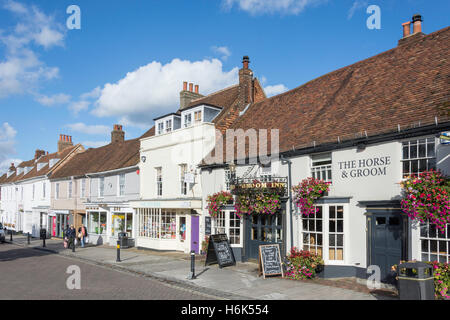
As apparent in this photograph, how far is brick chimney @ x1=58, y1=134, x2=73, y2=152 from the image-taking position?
138ft

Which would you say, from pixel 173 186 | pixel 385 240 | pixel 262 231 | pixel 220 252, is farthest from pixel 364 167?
pixel 173 186

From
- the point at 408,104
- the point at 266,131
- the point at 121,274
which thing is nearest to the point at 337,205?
the point at 408,104

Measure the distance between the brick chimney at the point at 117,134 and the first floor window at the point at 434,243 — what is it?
28.4m

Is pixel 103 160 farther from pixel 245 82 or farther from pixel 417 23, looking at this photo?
pixel 417 23

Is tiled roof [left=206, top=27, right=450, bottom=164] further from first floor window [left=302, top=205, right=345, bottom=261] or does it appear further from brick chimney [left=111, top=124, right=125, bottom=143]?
brick chimney [left=111, top=124, right=125, bottom=143]

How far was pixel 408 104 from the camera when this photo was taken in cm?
1200

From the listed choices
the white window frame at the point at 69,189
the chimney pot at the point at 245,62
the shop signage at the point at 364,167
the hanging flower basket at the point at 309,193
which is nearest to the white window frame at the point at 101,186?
the white window frame at the point at 69,189

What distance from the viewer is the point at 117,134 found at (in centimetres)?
3450

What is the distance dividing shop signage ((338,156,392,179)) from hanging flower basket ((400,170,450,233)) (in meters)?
1.25

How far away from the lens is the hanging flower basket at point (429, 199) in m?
9.55

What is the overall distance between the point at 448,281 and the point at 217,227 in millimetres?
10259

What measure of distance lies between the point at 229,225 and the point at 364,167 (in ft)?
23.5

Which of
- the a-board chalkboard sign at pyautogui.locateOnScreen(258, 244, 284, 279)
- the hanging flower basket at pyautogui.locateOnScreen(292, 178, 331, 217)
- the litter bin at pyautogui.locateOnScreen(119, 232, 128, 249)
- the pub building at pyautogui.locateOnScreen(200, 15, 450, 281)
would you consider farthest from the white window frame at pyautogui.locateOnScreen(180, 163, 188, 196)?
the hanging flower basket at pyautogui.locateOnScreen(292, 178, 331, 217)

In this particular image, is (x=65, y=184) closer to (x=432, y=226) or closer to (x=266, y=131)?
(x=266, y=131)
